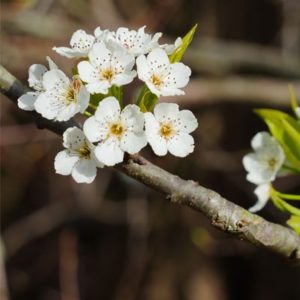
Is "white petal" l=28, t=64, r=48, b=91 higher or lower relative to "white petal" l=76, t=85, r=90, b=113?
lower

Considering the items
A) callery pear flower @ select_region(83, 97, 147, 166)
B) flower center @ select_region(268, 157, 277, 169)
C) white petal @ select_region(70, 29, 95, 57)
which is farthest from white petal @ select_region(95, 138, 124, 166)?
flower center @ select_region(268, 157, 277, 169)

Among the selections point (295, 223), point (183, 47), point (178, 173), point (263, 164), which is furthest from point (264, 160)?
point (178, 173)

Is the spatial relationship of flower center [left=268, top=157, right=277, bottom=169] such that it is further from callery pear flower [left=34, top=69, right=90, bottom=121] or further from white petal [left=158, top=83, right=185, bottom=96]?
callery pear flower [left=34, top=69, right=90, bottom=121]

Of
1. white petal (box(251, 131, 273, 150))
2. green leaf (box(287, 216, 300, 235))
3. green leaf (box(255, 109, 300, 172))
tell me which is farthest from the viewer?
white petal (box(251, 131, 273, 150))

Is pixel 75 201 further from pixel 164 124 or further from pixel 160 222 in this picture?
pixel 164 124

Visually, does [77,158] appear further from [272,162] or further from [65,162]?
[272,162]

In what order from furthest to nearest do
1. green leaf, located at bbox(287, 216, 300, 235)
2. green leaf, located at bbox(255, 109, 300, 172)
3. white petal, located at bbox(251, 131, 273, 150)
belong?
white petal, located at bbox(251, 131, 273, 150) → green leaf, located at bbox(255, 109, 300, 172) → green leaf, located at bbox(287, 216, 300, 235)

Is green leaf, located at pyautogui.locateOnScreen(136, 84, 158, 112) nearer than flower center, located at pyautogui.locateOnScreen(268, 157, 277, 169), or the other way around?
green leaf, located at pyautogui.locateOnScreen(136, 84, 158, 112)

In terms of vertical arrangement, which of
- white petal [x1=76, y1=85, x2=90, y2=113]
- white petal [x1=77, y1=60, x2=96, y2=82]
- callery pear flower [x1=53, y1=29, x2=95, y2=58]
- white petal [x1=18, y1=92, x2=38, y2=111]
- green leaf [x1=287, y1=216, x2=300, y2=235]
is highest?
callery pear flower [x1=53, y1=29, x2=95, y2=58]
